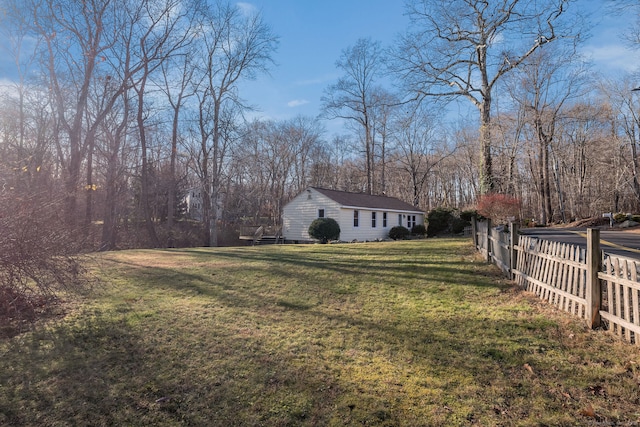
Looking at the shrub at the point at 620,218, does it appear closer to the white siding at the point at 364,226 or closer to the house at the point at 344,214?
the house at the point at 344,214

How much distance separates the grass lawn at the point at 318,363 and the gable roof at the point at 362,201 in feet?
56.5

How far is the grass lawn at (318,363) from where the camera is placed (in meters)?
2.85

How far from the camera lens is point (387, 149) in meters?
40.1

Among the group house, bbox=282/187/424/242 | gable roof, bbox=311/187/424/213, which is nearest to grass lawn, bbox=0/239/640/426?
house, bbox=282/187/424/242

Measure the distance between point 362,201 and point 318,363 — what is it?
21.7 meters

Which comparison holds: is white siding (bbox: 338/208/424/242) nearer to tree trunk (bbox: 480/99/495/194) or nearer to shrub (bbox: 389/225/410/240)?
shrub (bbox: 389/225/410/240)

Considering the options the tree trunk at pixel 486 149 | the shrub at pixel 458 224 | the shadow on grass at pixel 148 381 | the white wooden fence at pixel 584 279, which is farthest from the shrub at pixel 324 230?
the shadow on grass at pixel 148 381

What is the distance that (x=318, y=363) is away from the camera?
376 cm

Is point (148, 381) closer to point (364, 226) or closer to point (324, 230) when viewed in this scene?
point (324, 230)

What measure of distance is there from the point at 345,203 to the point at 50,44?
1668cm

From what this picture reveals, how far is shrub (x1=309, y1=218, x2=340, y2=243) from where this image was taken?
22.0 metres

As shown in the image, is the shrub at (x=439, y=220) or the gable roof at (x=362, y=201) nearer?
the shrub at (x=439, y=220)

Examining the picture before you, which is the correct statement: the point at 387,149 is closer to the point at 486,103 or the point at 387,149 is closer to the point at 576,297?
the point at 486,103

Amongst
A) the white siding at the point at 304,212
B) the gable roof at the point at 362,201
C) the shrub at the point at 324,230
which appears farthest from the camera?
the gable roof at the point at 362,201
